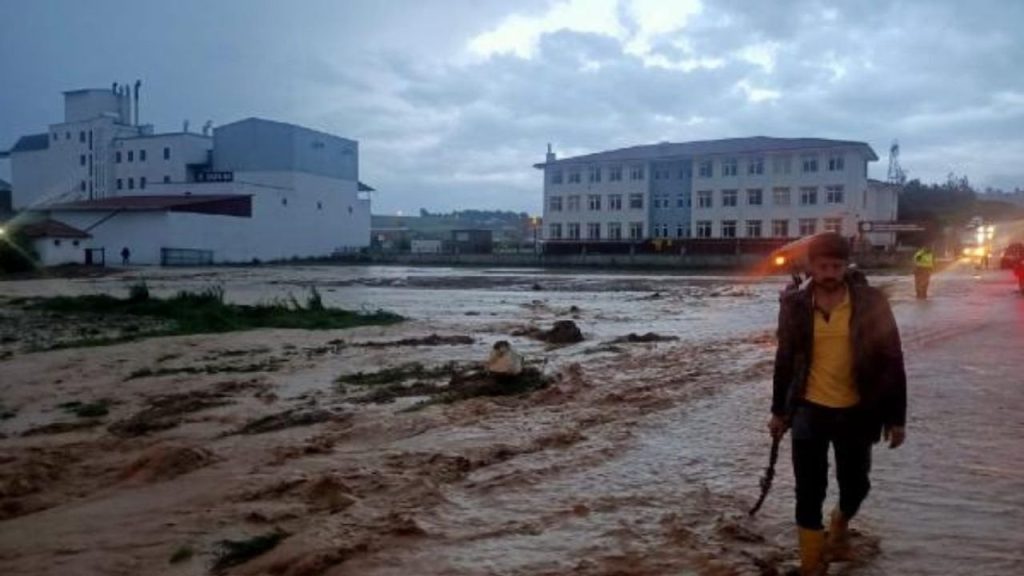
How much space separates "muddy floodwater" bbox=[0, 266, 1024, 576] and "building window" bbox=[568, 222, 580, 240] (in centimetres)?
6782

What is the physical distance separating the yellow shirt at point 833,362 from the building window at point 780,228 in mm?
71990

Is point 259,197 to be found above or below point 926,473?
above

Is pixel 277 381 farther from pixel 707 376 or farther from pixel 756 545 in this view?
pixel 756 545

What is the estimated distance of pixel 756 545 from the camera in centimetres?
526

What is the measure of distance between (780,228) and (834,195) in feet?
17.4

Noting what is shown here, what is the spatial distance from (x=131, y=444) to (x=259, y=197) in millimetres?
71395

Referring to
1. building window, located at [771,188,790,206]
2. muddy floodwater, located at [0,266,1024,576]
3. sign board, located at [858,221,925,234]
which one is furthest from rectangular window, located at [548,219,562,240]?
muddy floodwater, located at [0,266,1024,576]

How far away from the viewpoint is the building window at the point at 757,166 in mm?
74500

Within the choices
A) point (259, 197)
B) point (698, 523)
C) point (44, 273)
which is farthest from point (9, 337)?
point (259, 197)

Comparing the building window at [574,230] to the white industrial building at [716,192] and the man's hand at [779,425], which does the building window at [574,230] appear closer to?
the white industrial building at [716,192]

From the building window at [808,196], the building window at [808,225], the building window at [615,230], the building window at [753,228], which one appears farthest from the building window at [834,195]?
the building window at [615,230]

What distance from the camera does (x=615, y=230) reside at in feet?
270

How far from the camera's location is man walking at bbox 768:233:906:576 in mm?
4391

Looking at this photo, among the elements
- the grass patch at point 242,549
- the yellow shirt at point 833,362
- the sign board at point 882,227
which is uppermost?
the sign board at point 882,227
